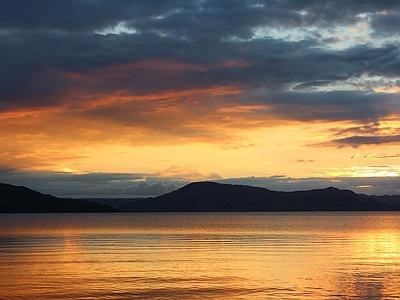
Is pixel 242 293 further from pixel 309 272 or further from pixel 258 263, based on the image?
pixel 258 263

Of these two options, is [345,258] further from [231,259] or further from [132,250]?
[132,250]

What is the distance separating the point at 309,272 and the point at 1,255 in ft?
131

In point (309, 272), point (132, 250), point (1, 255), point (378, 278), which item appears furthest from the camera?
point (132, 250)

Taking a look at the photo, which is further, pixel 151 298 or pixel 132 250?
pixel 132 250

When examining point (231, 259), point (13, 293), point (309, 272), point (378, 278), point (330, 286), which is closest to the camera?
point (13, 293)

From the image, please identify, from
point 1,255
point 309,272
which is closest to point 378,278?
point 309,272

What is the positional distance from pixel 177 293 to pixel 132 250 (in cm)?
4100

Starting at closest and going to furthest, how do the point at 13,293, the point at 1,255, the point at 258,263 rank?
the point at 13,293 → the point at 258,263 → the point at 1,255

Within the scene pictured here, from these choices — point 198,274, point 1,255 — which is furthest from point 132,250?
point 198,274

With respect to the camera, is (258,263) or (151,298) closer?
(151,298)

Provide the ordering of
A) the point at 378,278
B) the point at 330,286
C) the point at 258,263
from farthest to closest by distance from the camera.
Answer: the point at 258,263, the point at 378,278, the point at 330,286

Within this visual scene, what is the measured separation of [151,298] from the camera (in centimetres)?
4384

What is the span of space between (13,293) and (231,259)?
97.3 feet

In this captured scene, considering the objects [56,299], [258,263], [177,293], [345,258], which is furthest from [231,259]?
[56,299]
